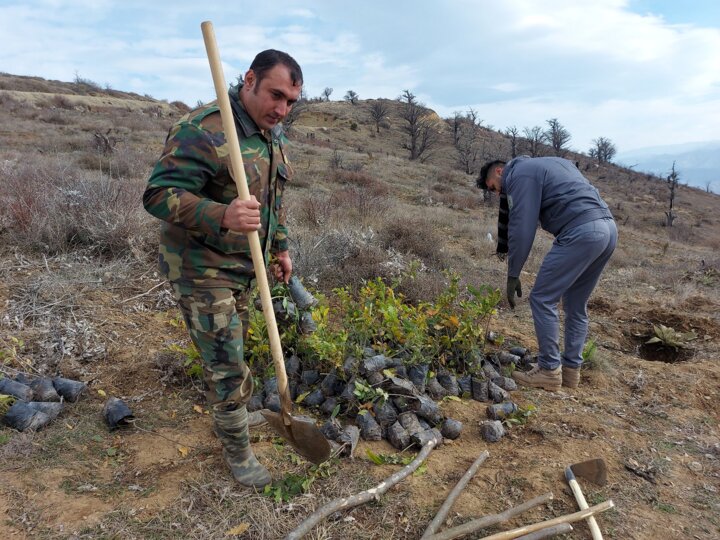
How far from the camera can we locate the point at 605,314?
5.59 metres

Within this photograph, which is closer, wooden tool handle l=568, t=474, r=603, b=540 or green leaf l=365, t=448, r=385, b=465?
wooden tool handle l=568, t=474, r=603, b=540

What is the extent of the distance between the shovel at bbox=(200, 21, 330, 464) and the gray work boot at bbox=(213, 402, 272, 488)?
16 centimetres

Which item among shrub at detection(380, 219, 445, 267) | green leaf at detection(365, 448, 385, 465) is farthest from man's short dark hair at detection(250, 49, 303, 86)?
shrub at detection(380, 219, 445, 267)

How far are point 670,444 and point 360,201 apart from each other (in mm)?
6561

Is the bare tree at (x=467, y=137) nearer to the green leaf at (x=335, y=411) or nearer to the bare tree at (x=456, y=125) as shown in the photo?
the bare tree at (x=456, y=125)

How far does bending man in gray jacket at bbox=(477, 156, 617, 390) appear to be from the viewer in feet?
11.2

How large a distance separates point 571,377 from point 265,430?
2417 millimetres

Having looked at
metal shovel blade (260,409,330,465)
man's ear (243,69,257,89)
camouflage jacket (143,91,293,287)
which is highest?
man's ear (243,69,257,89)

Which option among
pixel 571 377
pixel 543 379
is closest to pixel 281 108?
pixel 543 379

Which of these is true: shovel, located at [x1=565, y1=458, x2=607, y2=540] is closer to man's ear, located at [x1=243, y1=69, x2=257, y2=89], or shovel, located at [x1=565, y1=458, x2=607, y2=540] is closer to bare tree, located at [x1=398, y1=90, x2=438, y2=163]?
man's ear, located at [x1=243, y1=69, x2=257, y2=89]

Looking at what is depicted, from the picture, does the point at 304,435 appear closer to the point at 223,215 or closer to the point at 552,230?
the point at 223,215

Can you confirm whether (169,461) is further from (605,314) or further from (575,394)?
(605,314)

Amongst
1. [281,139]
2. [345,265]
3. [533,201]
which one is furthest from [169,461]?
[345,265]

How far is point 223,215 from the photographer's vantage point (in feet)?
6.03
